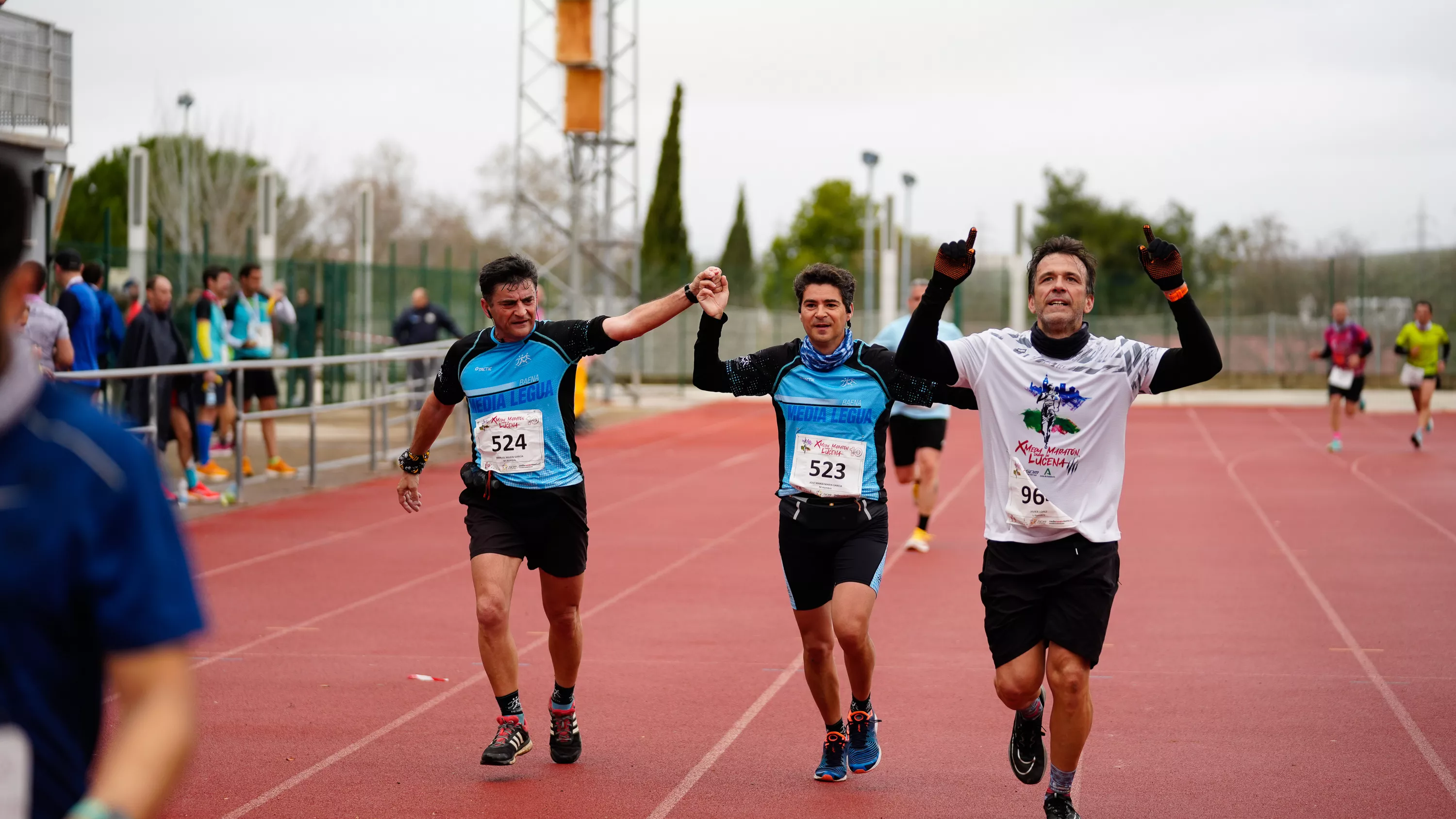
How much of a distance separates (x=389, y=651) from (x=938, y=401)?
12.7ft

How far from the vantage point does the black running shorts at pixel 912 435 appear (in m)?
11.2

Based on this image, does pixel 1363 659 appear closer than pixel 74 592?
No

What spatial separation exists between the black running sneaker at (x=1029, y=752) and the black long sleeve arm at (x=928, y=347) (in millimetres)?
1123

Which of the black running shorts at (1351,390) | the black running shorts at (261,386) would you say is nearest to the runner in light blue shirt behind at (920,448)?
the black running shorts at (261,386)

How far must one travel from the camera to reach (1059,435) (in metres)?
4.72

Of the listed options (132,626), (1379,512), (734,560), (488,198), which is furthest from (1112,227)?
(132,626)

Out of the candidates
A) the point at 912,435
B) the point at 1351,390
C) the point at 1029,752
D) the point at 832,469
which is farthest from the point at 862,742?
the point at 1351,390

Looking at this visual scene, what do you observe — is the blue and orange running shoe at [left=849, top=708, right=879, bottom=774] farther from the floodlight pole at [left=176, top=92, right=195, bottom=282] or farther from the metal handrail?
the floodlight pole at [left=176, top=92, right=195, bottom=282]

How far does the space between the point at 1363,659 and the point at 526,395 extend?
183 inches

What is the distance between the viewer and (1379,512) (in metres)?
13.7

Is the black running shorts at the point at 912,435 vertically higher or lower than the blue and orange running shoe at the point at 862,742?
higher

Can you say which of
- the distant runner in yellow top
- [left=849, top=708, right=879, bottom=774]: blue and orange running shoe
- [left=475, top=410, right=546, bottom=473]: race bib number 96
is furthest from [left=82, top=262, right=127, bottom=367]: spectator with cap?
the distant runner in yellow top

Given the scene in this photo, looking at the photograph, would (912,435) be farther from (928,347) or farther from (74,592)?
(74,592)

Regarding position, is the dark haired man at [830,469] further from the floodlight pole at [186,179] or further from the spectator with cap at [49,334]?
the floodlight pole at [186,179]
